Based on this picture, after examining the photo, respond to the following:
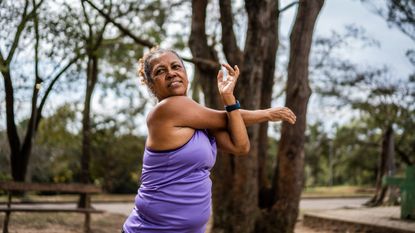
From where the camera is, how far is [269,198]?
842 centimetres

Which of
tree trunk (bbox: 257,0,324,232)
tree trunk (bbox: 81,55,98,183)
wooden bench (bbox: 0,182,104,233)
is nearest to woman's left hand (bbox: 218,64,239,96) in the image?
tree trunk (bbox: 257,0,324,232)

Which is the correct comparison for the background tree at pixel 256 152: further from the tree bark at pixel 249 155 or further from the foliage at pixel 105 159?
the foliage at pixel 105 159

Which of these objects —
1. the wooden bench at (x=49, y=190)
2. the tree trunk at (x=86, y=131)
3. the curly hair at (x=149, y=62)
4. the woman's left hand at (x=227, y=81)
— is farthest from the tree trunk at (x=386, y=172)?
the curly hair at (x=149, y=62)

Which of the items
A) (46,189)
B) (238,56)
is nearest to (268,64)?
(238,56)

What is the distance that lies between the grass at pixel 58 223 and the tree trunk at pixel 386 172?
9.20m

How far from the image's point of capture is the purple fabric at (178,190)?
1.99 meters

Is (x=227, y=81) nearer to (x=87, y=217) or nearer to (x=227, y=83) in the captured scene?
(x=227, y=83)

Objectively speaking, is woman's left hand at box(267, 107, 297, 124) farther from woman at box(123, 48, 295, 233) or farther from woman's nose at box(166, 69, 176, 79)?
woman's nose at box(166, 69, 176, 79)

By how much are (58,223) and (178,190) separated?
9174 millimetres

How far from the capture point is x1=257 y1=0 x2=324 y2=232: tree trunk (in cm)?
776

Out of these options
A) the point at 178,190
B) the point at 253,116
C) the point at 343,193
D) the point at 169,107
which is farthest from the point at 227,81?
the point at 343,193

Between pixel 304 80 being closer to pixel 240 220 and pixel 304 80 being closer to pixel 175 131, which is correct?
pixel 240 220

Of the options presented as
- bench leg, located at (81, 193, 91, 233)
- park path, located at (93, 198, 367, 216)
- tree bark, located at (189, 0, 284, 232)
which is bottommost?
park path, located at (93, 198, 367, 216)

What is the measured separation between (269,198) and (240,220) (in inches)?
36.8
